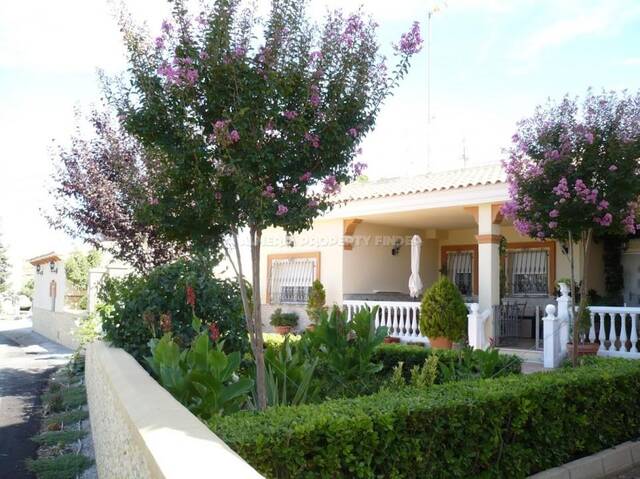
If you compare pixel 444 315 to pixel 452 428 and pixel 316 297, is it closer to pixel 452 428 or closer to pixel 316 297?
pixel 316 297

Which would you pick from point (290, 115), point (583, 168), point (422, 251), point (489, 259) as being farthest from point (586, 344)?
point (290, 115)

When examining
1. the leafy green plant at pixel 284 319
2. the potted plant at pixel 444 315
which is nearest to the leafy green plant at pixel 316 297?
the leafy green plant at pixel 284 319

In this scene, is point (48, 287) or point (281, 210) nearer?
point (281, 210)

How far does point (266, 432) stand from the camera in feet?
10.9

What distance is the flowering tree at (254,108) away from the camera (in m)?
4.33

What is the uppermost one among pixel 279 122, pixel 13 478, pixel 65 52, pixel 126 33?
pixel 65 52

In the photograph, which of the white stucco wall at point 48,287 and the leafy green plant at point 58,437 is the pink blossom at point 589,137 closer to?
the leafy green plant at point 58,437

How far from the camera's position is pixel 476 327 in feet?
37.8

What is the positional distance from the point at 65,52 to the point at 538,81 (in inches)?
475

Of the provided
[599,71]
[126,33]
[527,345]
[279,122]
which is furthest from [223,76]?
[599,71]

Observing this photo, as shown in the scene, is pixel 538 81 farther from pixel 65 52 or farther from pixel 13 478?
pixel 13 478

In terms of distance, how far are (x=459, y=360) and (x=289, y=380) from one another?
228 cm

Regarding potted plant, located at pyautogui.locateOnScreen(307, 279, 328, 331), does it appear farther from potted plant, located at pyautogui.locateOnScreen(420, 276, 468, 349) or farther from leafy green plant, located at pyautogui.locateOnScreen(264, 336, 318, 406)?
leafy green plant, located at pyautogui.locateOnScreen(264, 336, 318, 406)

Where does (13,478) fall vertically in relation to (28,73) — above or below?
below
